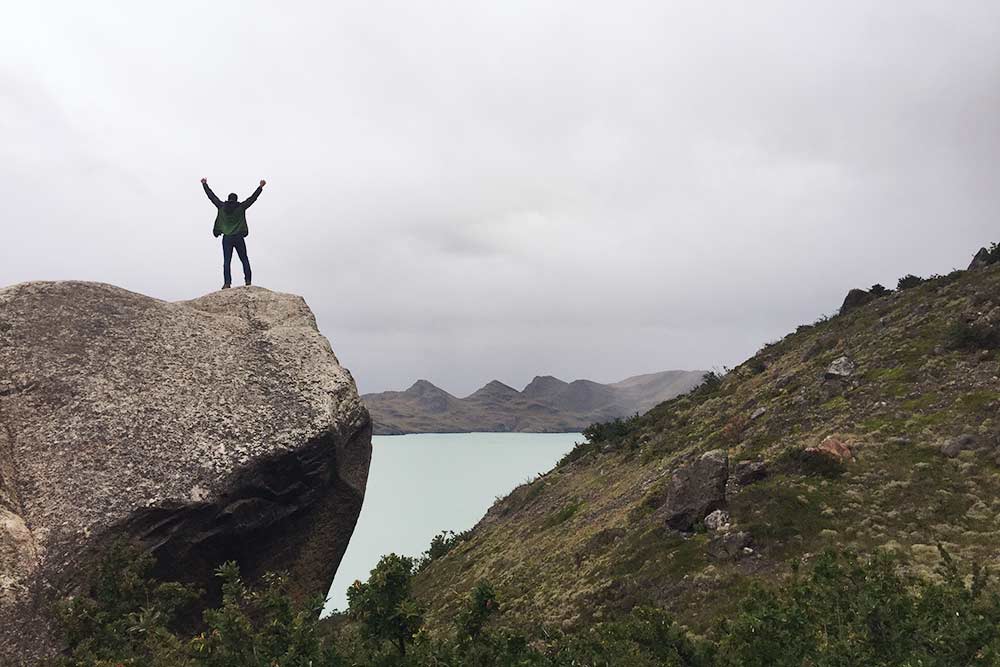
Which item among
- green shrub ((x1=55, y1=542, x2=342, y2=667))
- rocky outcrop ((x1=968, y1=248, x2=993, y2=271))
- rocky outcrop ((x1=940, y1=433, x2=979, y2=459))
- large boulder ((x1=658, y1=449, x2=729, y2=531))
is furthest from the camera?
rocky outcrop ((x1=968, y1=248, x2=993, y2=271))

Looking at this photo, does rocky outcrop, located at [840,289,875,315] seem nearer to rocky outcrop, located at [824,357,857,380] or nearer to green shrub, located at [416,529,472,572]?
rocky outcrop, located at [824,357,857,380]

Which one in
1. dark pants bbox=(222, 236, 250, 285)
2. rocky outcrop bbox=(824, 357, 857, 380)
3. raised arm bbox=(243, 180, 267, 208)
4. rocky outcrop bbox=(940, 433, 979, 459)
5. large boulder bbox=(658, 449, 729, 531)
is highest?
raised arm bbox=(243, 180, 267, 208)

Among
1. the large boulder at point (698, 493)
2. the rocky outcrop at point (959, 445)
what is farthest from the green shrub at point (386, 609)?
the rocky outcrop at point (959, 445)

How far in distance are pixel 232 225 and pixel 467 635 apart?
15110mm

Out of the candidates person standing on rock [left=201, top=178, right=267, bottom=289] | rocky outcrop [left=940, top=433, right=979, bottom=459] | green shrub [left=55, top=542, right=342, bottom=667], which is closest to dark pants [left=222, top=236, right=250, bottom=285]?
person standing on rock [left=201, top=178, right=267, bottom=289]

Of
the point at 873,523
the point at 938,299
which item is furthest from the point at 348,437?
the point at 938,299

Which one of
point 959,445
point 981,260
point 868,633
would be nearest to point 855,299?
point 981,260

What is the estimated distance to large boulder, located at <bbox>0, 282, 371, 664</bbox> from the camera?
985 centimetres

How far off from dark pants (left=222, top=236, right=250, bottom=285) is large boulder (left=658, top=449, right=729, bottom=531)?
17.4 metres

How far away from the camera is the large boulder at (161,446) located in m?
9.85

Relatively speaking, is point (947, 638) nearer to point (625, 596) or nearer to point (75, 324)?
point (625, 596)

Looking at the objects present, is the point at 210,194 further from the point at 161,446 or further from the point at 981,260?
the point at 981,260

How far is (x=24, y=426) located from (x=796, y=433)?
1092 inches

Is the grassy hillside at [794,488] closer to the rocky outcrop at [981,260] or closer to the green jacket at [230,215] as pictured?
the rocky outcrop at [981,260]
